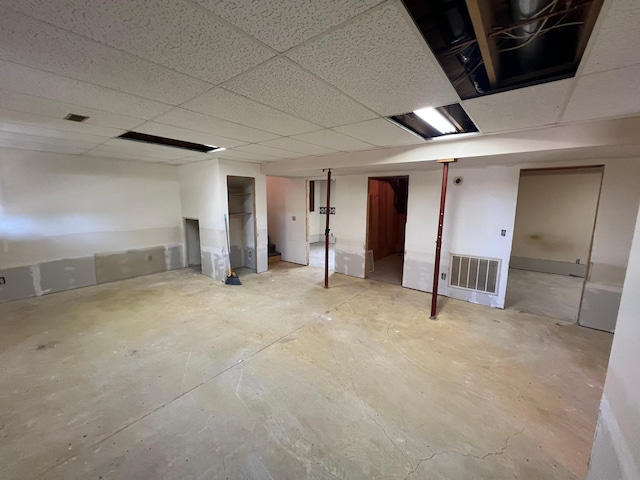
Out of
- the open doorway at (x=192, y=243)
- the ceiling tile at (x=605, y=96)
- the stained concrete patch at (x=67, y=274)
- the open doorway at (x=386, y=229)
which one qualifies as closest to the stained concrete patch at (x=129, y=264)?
the stained concrete patch at (x=67, y=274)

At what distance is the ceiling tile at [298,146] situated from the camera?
10.5ft

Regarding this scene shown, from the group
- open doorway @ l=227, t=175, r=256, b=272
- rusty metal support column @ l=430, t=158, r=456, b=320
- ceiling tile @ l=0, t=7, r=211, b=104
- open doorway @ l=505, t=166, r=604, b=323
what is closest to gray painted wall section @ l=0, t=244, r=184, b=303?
open doorway @ l=227, t=175, r=256, b=272

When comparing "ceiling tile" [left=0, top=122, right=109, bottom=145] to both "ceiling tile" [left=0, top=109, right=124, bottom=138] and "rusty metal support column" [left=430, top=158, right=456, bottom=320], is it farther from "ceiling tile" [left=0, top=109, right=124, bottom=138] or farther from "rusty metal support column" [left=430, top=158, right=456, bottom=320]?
"rusty metal support column" [left=430, top=158, right=456, bottom=320]

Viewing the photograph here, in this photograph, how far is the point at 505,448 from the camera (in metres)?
1.67

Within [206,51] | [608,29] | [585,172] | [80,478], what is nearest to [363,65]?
[206,51]

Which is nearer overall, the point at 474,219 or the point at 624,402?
the point at 624,402

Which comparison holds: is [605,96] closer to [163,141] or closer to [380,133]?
[380,133]

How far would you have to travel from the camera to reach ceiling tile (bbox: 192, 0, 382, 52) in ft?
3.20

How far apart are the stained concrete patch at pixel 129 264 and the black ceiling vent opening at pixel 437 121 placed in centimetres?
540

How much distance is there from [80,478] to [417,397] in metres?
2.28

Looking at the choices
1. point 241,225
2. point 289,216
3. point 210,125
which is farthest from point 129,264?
point 210,125

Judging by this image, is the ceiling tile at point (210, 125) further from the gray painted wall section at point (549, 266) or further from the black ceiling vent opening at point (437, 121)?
the gray painted wall section at point (549, 266)

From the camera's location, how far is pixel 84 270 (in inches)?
180

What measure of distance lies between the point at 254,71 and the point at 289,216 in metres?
4.98
